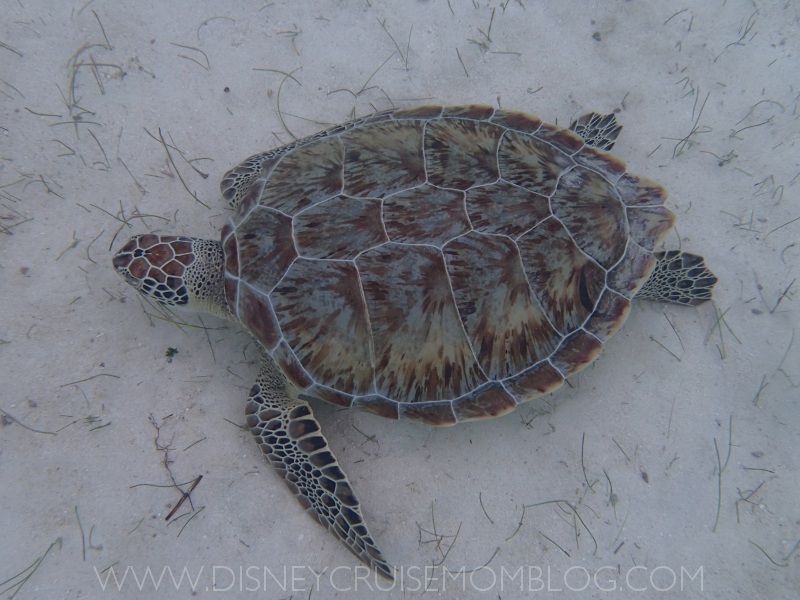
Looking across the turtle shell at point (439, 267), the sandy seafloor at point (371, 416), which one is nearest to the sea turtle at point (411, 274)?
the turtle shell at point (439, 267)

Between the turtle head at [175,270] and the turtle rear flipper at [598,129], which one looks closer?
the turtle head at [175,270]

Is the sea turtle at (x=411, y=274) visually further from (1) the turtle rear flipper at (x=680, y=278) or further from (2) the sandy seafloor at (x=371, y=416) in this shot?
(2) the sandy seafloor at (x=371, y=416)

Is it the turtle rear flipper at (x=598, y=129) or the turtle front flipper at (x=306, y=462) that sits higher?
the turtle rear flipper at (x=598, y=129)

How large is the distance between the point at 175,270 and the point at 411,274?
4.02 feet

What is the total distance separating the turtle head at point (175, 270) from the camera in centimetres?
201

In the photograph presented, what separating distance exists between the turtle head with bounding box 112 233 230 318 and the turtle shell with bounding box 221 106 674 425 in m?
0.18

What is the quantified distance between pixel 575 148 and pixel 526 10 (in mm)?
1357

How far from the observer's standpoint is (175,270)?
201 centimetres

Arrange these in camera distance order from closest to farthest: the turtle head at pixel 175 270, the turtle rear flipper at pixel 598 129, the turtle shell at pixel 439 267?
the turtle shell at pixel 439 267, the turtle head at pixel 175 270, the turtle rear flipper at pixel 598 129

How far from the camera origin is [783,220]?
2428 mm

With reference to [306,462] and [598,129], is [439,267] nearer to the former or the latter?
[306,462]

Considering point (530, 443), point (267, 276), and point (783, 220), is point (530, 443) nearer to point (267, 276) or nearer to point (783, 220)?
point (267, 276)

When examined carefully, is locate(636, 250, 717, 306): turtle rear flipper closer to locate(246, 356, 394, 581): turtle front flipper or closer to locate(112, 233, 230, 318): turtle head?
locate(246, 356, 394, 581): turtle front flipper

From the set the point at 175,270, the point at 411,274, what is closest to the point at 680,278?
the point at 411,274
